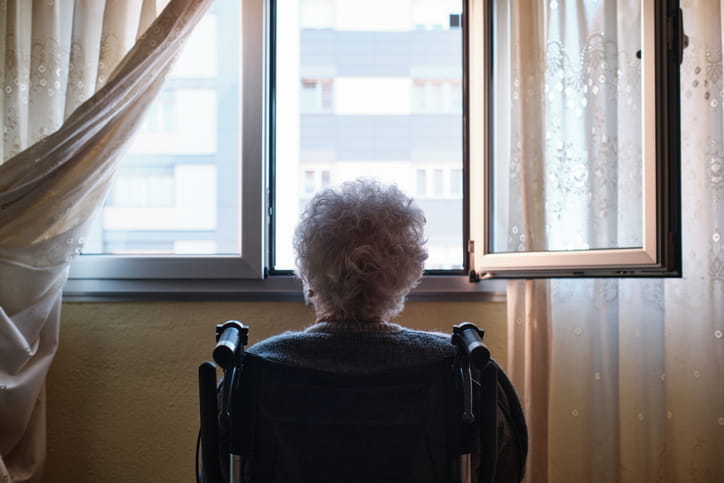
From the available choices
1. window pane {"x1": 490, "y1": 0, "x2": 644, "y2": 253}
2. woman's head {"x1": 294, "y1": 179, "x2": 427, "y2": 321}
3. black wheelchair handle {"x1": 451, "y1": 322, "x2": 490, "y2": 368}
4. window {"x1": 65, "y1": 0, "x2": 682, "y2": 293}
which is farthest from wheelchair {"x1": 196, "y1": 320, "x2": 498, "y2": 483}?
window pane {"x1": 490, "y1": 0, "x2": 644, "y2": 253}

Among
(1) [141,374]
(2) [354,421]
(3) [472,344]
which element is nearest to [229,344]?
(2) [354,421]

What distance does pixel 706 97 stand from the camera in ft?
4.83

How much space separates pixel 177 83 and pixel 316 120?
492 millimetres

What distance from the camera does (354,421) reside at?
96 cm

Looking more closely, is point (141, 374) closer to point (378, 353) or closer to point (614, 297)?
point (378, 353)

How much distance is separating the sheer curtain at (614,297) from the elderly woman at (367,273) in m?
0.56

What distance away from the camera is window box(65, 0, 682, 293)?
62.7 inches

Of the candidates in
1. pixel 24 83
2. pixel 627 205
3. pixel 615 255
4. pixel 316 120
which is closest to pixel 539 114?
pixel 627 205

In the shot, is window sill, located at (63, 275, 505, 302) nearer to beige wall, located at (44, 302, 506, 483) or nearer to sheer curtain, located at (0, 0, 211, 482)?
beige wall, located at (44, 302, 506, 483)

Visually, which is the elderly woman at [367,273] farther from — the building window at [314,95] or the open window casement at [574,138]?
the building window at [314,95]

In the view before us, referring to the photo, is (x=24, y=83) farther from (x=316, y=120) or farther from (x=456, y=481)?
(x=456, y=481)

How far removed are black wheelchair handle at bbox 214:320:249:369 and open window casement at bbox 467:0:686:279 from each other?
90 cm

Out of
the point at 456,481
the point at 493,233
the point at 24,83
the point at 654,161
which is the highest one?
the point at 24,83

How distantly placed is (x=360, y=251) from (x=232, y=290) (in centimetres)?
83
